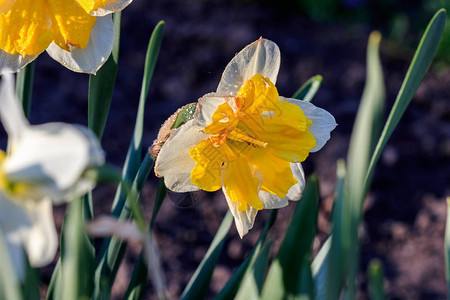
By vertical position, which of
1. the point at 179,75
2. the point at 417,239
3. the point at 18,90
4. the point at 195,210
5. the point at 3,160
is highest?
the point at 3,160

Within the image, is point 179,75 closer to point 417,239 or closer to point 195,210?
point 195,210

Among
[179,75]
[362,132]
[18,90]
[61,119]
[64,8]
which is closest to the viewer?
[362,132]

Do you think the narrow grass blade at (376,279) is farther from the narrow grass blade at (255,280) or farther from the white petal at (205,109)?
the white petal at (205,109)

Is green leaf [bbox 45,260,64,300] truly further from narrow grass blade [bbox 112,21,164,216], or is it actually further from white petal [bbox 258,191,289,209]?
white petal [bbox 258,191,289,209]

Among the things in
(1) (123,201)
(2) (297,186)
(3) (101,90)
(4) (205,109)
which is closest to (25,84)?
(3) (101,90)

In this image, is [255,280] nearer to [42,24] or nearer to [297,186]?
[297,186]

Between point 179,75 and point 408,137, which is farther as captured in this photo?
point 179,75

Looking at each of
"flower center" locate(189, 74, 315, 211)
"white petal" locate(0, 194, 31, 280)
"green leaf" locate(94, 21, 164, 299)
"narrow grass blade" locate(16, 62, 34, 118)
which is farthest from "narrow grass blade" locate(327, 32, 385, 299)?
"narrow grass blade" locate(16, 62, 34, 118)

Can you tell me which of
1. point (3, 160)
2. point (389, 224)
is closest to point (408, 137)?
point (389, 224)

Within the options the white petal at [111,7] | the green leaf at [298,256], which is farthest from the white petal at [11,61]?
the green leaf at [298,256]
